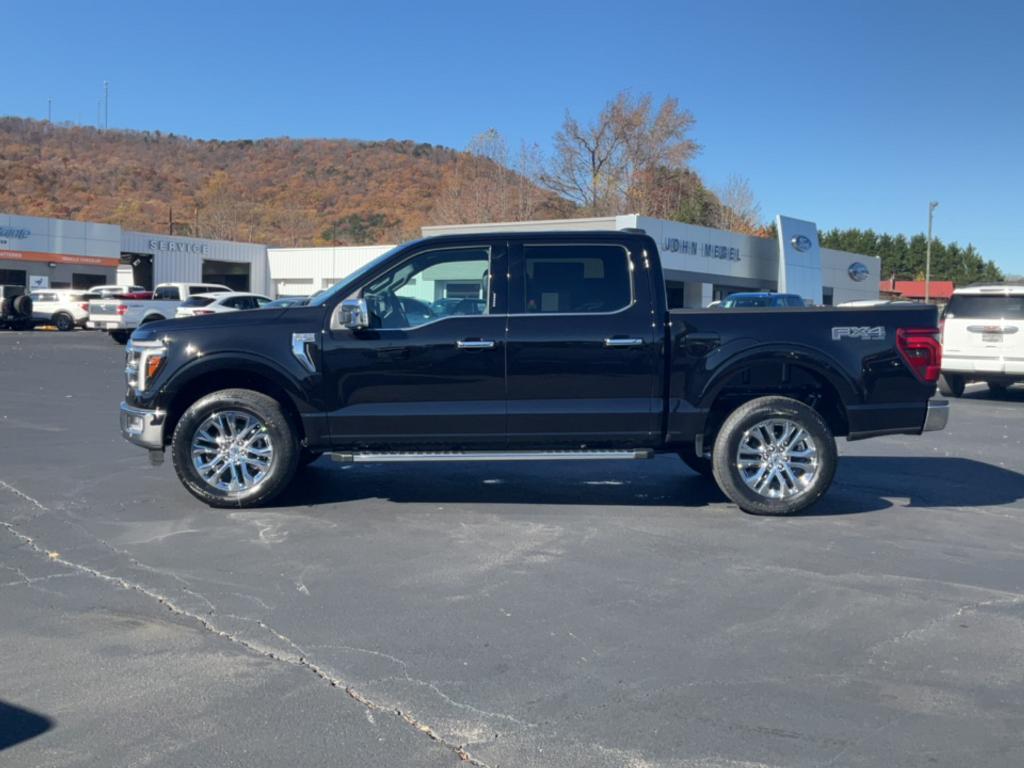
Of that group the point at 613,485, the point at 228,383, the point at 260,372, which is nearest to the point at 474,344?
the point at 260,372

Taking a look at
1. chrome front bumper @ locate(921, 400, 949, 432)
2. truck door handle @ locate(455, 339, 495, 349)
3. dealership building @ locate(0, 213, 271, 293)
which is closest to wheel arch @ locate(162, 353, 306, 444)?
truck door handle @ locate(455, 339, 495, 349)

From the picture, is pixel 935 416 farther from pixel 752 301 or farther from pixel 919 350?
pixel 752 301

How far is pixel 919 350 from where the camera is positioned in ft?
24.7

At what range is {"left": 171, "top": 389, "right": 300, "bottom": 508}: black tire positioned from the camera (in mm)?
7348

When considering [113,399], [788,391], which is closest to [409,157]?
[113,399]

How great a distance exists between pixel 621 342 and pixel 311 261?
45.7 m

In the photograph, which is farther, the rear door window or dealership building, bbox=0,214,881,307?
dealership building, bbox=0,214,881,307

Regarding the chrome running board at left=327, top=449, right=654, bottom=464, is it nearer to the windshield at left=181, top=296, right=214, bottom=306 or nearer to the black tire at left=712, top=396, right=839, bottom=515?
the black tire at left=712, top=396, right=839, bottom=515

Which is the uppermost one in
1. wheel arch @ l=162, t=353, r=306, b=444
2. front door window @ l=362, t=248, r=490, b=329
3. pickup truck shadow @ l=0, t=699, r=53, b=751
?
front door window @ l=362, t=248, r=490, b=329

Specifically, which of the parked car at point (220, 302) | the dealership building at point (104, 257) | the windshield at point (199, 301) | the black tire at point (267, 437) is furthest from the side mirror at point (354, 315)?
the dealership building at point (104, 257)

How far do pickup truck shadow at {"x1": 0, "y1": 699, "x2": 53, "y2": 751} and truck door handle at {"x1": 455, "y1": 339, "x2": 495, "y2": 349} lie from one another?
4.02 m

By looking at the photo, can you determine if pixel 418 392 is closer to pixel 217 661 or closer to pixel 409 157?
pixel 217 661

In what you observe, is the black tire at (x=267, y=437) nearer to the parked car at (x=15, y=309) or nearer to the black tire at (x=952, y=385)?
the black tire at (x=952, y=385)

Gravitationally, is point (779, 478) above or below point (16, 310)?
below
